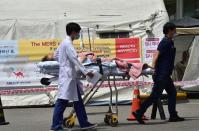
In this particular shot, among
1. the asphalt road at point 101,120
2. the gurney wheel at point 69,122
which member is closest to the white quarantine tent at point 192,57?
the asphalt road at point 101,120

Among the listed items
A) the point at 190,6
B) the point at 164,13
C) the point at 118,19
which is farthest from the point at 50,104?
the point at 190,6

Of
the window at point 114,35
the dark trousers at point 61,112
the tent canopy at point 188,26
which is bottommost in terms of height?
the dark trousers at point 61,112

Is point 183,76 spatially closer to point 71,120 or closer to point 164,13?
point 164,13

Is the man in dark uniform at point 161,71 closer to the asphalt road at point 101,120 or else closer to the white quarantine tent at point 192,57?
the asphalt road at point 101,120

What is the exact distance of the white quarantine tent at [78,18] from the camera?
16984 millimetres

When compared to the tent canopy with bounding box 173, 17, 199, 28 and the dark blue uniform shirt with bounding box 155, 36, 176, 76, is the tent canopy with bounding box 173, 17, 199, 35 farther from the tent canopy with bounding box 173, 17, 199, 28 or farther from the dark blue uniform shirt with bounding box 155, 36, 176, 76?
the dark blue uniform shirt with bounding box 155, 36, 176, 76

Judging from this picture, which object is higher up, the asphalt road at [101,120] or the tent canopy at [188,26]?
the tent canopy at [188,26]

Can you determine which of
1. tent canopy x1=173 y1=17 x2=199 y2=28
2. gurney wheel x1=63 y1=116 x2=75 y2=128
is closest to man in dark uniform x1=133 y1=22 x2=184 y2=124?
gurney wheel x1=63 y1=116 x2=75 y2=128

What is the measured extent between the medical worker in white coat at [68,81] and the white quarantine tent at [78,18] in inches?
275

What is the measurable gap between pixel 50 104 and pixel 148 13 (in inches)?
163

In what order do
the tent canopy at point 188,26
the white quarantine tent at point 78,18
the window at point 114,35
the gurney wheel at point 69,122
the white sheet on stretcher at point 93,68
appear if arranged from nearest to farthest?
the gurney wheel at point 69,122 < the white sheet on stretcher at point 93,68 < the white quarantine tent at point 78,18 < the window at point 114,35 < the tent canopy at point 188,26

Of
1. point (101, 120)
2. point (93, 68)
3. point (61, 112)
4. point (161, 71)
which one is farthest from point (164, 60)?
point (61, 112)

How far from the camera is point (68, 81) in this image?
32.3 feet

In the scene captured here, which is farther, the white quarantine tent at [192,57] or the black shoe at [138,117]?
the white quarantine tent at [192,57]
